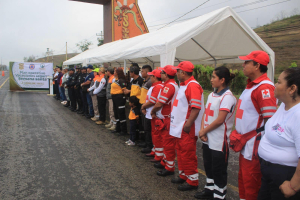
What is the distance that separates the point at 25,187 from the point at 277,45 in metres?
40.8

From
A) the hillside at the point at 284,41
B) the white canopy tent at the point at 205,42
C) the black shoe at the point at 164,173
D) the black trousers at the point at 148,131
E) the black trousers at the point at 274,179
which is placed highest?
the hillside at the point at 284,41

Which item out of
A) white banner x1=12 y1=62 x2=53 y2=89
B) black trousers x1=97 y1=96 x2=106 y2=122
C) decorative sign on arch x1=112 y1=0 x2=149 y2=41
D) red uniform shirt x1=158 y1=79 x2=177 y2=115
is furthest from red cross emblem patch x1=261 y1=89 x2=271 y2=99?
decorative sign on arch x1=112 y1=0 x2=149 y2=41

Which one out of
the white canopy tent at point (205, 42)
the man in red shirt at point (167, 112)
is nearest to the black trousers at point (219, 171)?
the man in red shirt at point (167, 112)

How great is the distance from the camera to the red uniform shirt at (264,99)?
88.3 inches

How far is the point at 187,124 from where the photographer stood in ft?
10.6

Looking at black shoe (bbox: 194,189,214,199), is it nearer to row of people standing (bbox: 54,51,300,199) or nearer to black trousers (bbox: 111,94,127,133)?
row of people standing (bbox: 54,51,300,199)

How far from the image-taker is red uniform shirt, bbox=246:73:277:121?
224cm

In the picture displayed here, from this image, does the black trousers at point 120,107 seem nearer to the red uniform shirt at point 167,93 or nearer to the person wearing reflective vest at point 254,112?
the red uniform shirt at point 167,93

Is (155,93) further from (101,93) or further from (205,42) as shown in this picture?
(205,42)

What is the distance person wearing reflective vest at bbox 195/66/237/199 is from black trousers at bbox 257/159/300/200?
78cm

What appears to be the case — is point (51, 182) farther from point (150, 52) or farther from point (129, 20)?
point (129, 20)

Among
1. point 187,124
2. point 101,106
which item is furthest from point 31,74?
point 187,124

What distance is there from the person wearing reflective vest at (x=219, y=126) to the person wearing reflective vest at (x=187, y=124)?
35 centimetres

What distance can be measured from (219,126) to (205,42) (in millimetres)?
5250
